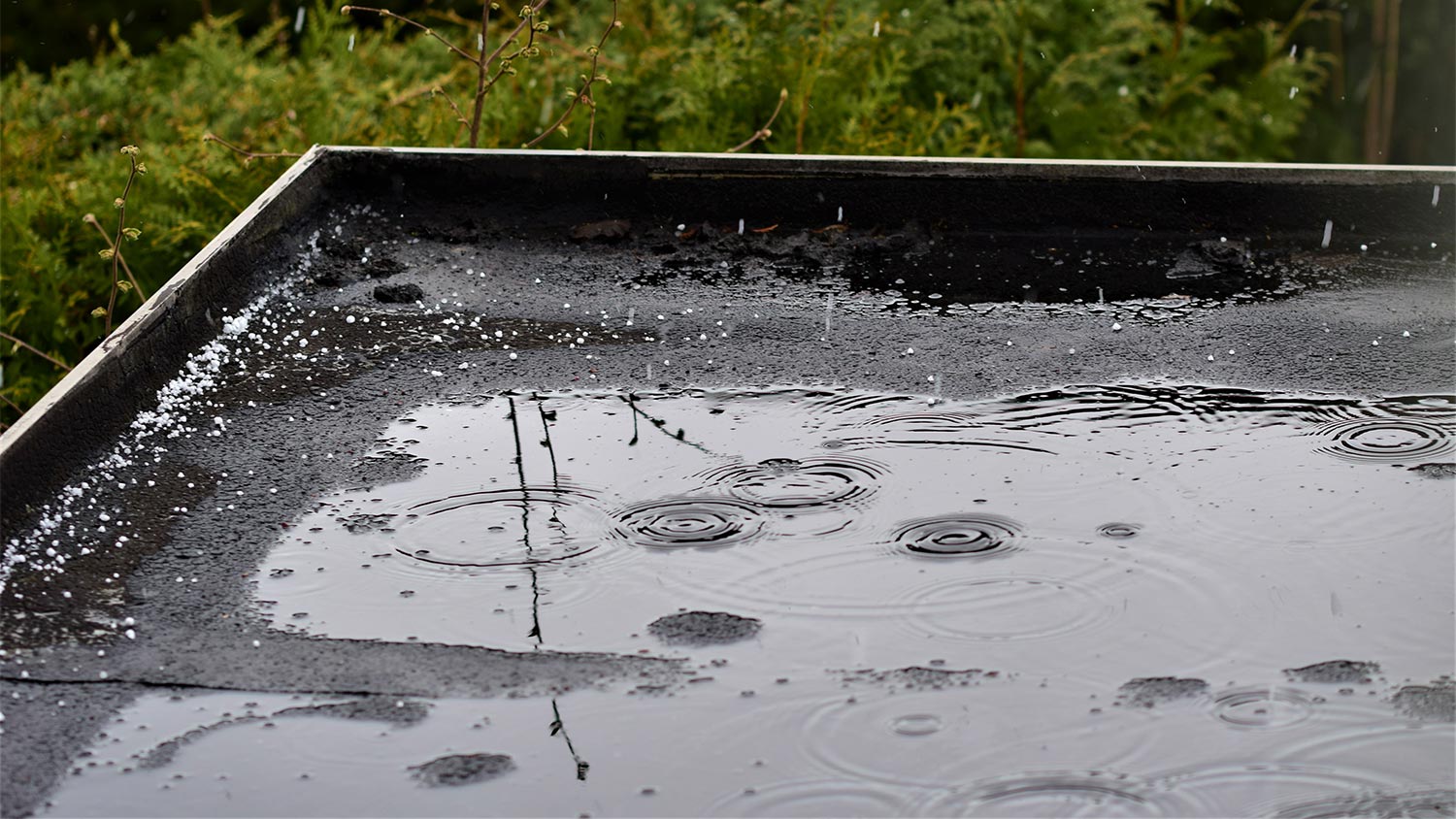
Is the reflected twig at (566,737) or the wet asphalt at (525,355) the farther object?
the wet asphalt at (525,355)

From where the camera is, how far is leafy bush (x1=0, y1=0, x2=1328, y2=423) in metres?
5.62

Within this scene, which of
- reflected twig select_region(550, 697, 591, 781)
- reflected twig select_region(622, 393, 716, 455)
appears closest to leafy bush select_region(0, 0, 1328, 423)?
reflected twig select_region(622, 393, 716, 455)

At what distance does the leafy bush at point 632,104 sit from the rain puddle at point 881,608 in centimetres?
281

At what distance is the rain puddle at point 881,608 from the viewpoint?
2.05 m

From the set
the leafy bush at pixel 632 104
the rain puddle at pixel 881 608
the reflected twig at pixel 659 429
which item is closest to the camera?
the rain puddle at pixel 881 608

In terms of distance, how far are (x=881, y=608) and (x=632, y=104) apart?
13.6 feet

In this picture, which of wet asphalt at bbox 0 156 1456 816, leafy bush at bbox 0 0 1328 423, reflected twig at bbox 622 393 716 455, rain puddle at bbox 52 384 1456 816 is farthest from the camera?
leafy bush at bbox 0 0 1328 423

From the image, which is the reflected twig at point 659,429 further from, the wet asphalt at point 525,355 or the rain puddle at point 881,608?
the wet asphalt at point 525,355

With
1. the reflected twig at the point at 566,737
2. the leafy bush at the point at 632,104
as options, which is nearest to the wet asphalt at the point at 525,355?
the reflected twig at the point at 566,737

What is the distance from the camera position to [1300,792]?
6.57 ft

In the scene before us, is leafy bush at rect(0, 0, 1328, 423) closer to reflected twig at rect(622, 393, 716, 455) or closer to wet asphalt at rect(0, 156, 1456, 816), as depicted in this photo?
wet asphalt at rect(0, 156, 1456, 816)

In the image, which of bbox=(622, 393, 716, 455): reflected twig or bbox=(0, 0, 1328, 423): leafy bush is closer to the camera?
bbox=(622, 393, 716, 455): reflected twig

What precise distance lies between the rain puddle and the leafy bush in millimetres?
2814

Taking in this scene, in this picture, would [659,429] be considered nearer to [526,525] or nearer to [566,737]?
[526,525]
